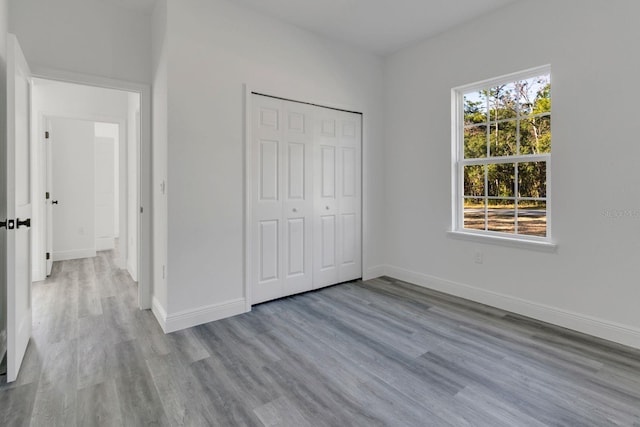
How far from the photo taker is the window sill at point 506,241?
2.84m

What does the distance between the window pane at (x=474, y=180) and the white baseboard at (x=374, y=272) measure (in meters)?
1.40

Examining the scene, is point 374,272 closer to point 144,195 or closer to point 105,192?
point 144,195

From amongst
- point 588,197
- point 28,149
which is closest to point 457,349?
point 588,197

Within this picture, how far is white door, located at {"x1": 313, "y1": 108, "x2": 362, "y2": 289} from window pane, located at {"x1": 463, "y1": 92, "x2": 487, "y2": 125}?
119 cm

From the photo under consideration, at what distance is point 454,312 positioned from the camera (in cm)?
308

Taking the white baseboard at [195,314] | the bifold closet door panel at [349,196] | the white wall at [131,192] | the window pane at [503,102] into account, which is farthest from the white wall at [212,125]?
the window pane at [503,102]

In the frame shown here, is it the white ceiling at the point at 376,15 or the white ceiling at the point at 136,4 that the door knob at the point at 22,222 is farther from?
the white ceiling at the point at 376,15

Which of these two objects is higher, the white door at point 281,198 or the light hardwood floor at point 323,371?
the white door at point 281,198

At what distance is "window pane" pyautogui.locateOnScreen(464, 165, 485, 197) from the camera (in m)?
3.40

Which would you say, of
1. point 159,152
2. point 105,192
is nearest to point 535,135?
point 159,152

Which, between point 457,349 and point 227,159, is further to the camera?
point 227,159

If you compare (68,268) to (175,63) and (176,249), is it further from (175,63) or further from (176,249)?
(175,63)

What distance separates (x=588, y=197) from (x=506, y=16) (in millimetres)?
1768

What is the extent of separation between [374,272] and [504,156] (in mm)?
1967
